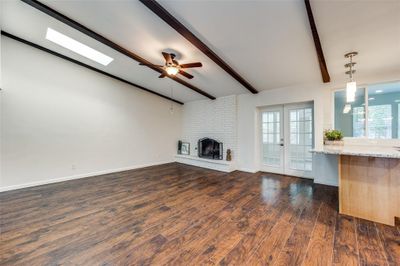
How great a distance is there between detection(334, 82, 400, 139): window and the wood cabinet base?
66.3 inches

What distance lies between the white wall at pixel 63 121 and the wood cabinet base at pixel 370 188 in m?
5.53

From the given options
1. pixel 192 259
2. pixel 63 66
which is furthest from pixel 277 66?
pixel 63 66

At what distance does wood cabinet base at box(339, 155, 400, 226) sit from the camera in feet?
7.61

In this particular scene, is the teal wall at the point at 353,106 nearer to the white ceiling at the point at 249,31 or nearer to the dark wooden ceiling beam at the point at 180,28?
the white ceiling at the point at 249,31

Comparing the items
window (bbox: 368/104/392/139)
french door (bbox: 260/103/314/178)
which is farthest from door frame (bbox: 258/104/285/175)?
window (bbox: 368/104/392/139)

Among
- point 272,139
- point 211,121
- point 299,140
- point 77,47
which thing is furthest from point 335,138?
point 77,47

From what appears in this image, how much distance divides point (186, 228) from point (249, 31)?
312 centimetres

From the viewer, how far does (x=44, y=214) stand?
104 inches

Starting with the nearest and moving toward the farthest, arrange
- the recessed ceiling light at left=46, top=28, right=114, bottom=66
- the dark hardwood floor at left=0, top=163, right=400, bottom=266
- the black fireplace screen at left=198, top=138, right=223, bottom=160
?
the dark hardwood floor at left=0, top=163, right=400, bottom=266
the recessed ceiling light at left=46, top=28, right=114, bottom=66
the black fireplace screen at left=198, top=138, right=223, bottom=160

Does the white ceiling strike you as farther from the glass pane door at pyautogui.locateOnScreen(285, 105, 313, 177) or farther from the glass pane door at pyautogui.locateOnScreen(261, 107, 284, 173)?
the glass pane door at pyautogui.locateOnScreen(261, 107, 284, 173)

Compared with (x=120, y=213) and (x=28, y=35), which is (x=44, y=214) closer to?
(x=120, y=213)

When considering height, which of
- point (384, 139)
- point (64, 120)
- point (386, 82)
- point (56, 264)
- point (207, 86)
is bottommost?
point (56, 264)

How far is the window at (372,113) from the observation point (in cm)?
342

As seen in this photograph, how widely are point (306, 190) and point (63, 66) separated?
21.5 feet
